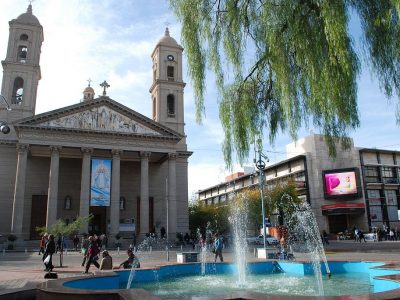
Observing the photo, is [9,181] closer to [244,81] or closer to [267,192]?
[267,192]

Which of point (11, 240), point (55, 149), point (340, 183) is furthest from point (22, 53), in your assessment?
point (340, 183)

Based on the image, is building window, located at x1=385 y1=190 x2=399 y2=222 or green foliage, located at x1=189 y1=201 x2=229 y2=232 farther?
green foliage, located at x1=189 y1=201 x2=229 y2=232

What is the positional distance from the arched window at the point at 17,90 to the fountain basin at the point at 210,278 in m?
36.8

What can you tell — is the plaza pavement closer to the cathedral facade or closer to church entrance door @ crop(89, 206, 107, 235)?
the cathedral facade

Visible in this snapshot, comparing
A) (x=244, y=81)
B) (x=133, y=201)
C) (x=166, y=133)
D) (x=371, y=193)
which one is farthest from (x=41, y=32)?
(x=371, y=193)

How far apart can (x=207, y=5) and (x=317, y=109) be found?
394 cm

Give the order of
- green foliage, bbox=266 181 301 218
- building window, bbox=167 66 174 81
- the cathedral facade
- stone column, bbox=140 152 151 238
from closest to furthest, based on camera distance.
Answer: the cathedral facade
stone column, bbox=140 152 151 238
building window, bbox=167 66 174 81
green foliage, bbox=266 181 301 218

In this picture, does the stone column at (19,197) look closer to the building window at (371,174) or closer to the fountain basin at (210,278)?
the fountain basin at (210,278)

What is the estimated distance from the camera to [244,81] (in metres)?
10.4

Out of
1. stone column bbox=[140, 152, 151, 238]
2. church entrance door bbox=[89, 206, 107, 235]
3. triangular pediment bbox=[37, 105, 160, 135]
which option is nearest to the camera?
stone column bbox=[140, 152, 151, 238]

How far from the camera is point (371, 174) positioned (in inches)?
2338

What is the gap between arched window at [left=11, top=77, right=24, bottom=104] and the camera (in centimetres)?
4414

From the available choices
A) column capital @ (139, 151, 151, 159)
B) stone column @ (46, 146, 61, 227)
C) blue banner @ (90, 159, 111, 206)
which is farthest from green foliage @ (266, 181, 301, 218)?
stone column @ (46, 146, 61, 227)

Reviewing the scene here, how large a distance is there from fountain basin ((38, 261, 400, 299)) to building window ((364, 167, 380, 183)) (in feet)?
159
